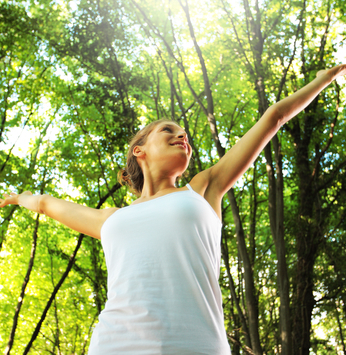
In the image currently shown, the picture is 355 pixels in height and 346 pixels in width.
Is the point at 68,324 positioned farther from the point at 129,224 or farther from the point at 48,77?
the point at 129,224

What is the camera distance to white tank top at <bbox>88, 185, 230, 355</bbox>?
106 centimetres

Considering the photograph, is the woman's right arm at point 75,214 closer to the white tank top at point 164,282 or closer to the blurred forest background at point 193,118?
the white tank top at point 164,282

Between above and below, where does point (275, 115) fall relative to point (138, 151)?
below

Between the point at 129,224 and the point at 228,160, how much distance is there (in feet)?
1.80

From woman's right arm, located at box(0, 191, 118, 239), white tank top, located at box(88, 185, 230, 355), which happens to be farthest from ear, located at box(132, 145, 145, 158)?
white tank top, located at box(88, 185, 230, 355)

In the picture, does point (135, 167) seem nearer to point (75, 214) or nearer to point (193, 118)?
point (75, 214)

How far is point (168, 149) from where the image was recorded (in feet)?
5.53

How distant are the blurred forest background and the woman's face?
74.2 inches

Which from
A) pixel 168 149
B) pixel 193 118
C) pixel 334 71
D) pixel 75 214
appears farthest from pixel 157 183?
pixel 193 118

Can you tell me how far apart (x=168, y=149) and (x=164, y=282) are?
731mm

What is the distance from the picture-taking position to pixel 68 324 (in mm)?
11234

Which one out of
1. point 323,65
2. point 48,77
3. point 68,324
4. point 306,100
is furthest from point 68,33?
point 68,324

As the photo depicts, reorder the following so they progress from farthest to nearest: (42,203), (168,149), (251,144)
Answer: (42,203) < (168,149) < (251,144)

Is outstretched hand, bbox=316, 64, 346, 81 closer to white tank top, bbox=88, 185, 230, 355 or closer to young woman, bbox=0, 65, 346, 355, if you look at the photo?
young woman, bbox=0, 65, 346, 355
